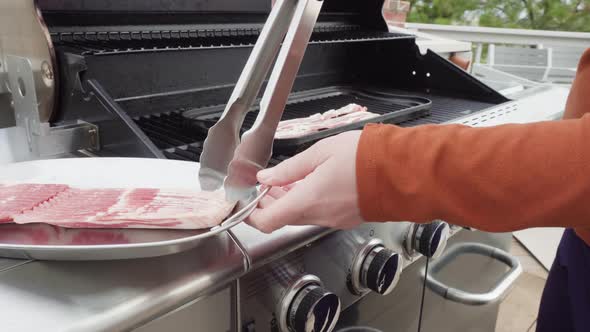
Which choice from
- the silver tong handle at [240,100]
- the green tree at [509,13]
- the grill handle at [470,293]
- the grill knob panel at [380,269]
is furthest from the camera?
the green tree at [509,13]

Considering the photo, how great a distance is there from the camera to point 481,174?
18.5 inches

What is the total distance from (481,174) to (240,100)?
279mm

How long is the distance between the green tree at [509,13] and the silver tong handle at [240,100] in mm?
8965

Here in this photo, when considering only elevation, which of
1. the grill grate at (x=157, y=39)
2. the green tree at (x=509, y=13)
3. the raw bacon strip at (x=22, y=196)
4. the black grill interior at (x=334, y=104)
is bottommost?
the raw bacon strip at (x=22, y=196)

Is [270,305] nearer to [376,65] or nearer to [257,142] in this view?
[257,142]

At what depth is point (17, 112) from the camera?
80 cm

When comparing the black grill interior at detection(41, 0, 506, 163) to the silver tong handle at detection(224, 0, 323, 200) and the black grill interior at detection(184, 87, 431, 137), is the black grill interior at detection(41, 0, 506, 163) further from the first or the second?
the silver tong handle at detection(224, 0, 323, 200)

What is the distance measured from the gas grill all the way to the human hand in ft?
0.17

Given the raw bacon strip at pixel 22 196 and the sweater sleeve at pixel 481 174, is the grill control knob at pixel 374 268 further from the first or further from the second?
the raw bacon strip at pixel 22 196

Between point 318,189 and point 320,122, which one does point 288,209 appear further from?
point 320,122

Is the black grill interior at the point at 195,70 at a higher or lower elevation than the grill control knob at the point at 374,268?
higher

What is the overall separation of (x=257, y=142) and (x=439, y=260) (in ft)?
1.96

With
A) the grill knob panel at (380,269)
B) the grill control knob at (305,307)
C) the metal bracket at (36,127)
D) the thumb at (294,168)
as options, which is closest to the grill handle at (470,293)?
the grill knob panel at (380,269)

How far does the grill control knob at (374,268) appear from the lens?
660mm
